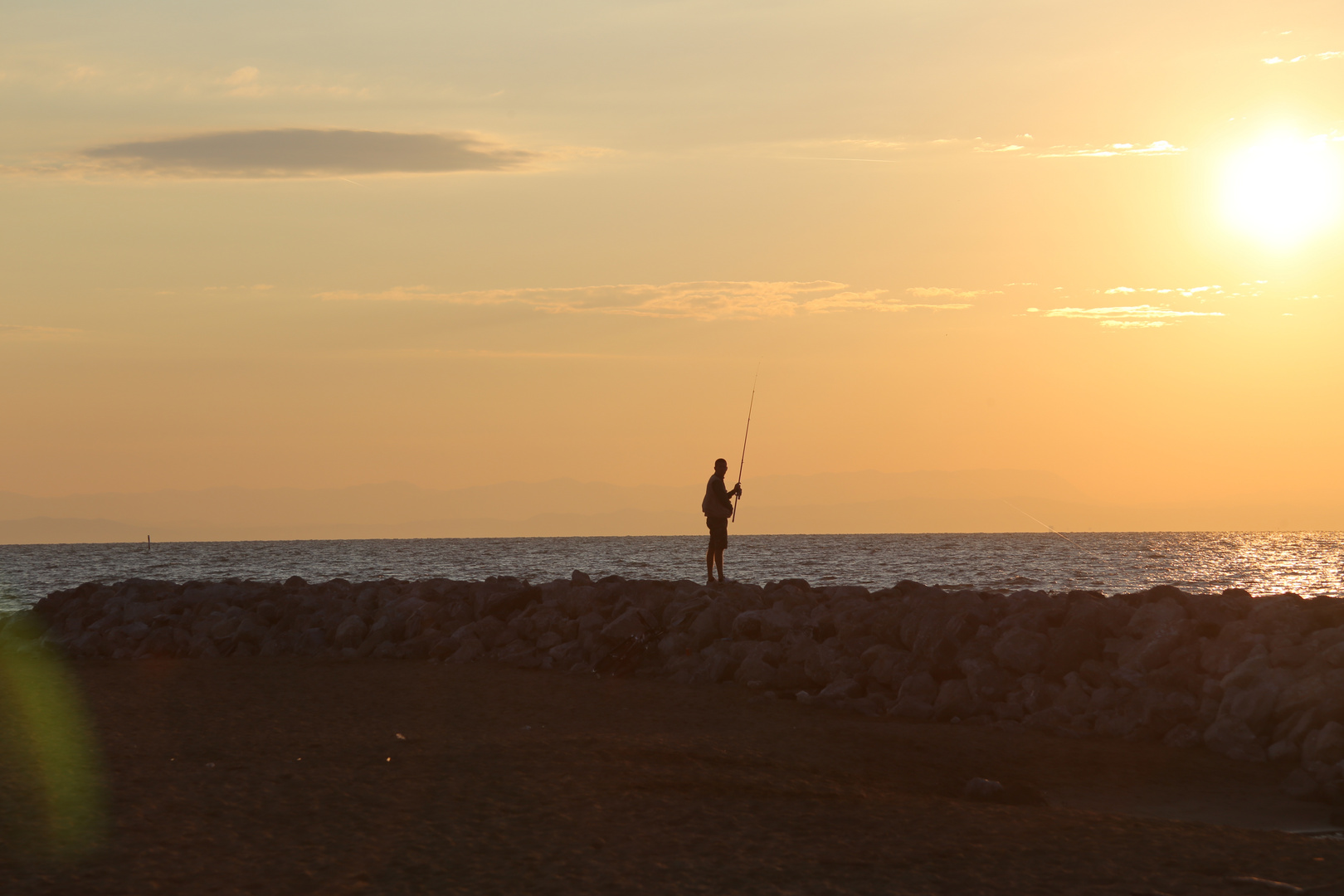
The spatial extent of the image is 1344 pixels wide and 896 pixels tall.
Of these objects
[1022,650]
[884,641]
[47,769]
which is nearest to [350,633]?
[884,641]

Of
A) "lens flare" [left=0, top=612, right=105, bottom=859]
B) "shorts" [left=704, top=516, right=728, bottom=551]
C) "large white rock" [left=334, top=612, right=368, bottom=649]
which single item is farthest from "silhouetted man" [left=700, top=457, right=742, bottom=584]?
"lens flare" [left=0, top=612, right=105, bottom=859]

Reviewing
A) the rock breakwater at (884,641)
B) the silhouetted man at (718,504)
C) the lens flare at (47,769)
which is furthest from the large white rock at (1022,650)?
the lens flare at (47,769)

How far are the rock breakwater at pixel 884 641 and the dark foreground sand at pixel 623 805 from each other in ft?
1.99

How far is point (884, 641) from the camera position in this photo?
13.7 metres

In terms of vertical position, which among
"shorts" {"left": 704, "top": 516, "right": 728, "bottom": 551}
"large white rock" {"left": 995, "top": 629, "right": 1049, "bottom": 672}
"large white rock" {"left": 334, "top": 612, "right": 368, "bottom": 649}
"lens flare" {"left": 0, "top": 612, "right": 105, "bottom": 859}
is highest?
"shorts" {"left": 704, "top": 516, "right": 728, "bottom": 551}

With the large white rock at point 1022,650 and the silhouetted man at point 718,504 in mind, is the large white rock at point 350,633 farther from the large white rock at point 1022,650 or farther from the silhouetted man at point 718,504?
the large white rock at point 1022,650

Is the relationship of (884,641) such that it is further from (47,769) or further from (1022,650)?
(47,769)

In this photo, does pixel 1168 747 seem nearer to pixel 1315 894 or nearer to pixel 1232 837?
pixel 1232 837

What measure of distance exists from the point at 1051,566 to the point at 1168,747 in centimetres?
5088

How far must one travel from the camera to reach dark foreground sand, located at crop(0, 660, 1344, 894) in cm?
635

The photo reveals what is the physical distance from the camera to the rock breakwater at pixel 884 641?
11281mm

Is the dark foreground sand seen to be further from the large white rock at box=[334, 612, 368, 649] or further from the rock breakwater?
the large white rock at box=[334, 612, 368, 649]

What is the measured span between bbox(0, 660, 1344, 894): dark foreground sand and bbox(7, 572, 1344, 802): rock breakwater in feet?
1.99

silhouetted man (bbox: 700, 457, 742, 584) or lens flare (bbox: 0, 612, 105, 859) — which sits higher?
silhouetted man (bbox: 700, 457, 742, 584)
